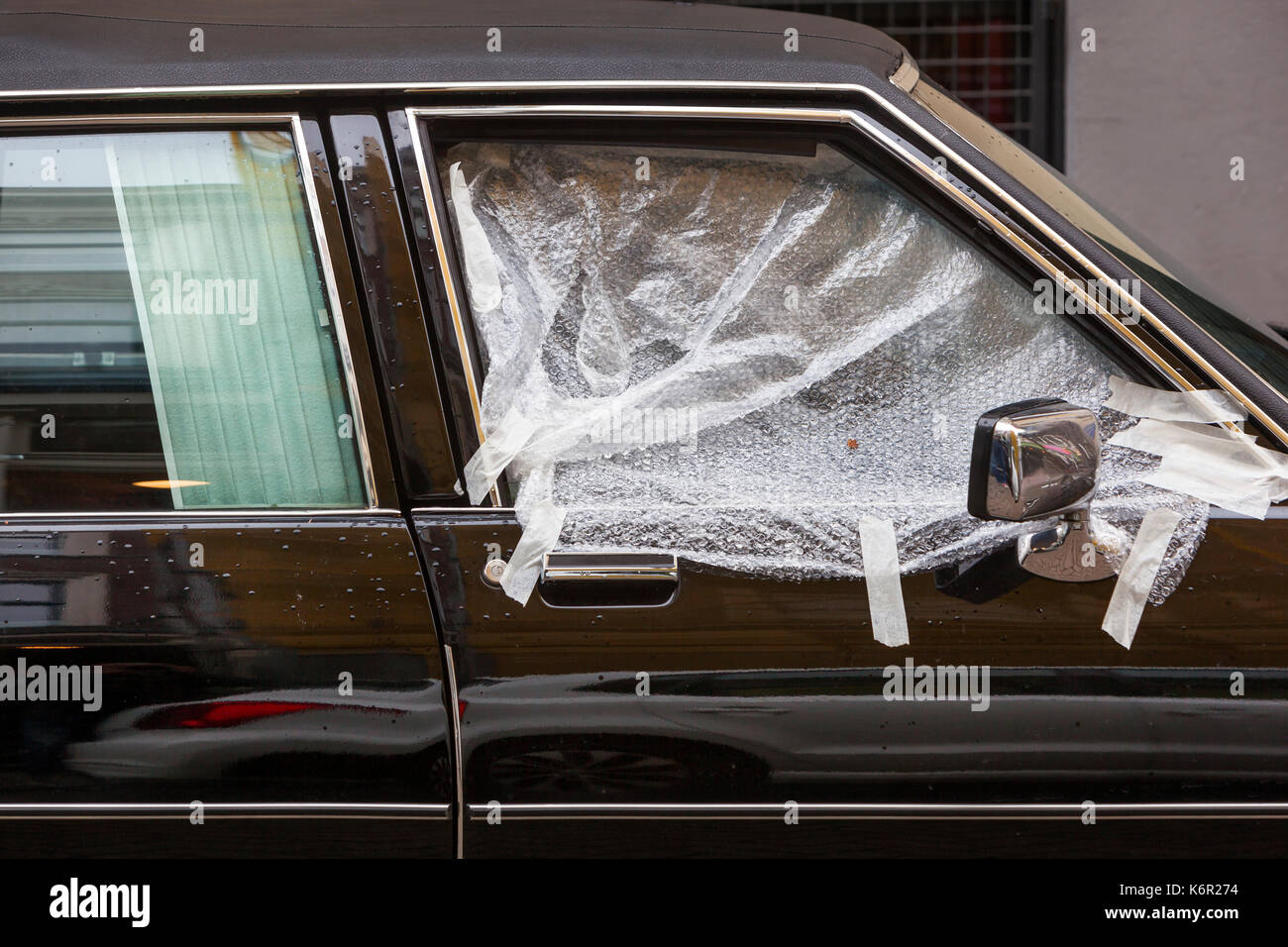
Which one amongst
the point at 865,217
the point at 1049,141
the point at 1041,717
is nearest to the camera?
the point at 1041,717

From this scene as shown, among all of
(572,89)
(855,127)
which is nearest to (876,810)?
(855,127)

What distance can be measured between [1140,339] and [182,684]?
1.52m

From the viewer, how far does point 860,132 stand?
1720 millimetres

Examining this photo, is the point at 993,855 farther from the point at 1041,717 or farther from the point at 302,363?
the point at 302,363

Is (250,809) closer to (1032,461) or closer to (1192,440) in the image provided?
(1032,461)

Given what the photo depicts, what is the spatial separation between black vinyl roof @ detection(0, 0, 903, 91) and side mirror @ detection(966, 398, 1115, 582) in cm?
64

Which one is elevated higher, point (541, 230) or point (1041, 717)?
point (541, 230)

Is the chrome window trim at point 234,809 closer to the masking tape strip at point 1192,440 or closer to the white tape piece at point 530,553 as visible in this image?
the white tape piece at point 530,553

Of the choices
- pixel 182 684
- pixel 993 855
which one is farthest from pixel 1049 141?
pixel 182 684

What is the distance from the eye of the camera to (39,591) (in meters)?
1.66

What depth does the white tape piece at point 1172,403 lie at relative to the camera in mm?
1658

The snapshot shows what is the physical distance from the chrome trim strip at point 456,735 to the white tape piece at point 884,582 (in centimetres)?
63

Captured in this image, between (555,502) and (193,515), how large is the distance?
0.55m

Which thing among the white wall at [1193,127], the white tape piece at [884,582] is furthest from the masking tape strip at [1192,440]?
the white wall at [1193,127]
